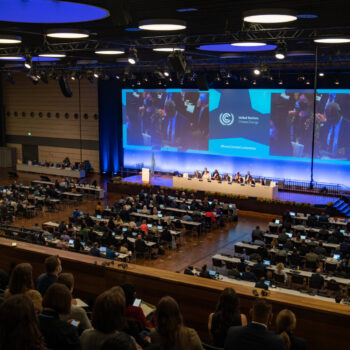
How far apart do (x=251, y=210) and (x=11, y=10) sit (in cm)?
1507

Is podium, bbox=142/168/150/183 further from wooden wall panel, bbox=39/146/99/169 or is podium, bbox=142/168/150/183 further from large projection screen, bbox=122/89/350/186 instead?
wooden wall panel, bbox=39/146/99/169

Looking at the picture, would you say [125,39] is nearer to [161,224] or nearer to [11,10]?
[11,10]

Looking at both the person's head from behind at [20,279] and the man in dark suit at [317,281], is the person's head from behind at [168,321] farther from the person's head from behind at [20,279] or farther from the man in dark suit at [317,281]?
the man in dark suit at [317,281]

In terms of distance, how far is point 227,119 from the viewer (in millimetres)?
26188

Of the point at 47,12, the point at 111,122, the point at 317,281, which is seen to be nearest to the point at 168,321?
the point at 47,12

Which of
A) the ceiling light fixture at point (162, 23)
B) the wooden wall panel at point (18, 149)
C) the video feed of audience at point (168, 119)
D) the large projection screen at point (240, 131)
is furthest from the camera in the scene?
the wooden wall panel at point (18, 149)

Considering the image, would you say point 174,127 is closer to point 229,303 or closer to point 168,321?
point 229,303

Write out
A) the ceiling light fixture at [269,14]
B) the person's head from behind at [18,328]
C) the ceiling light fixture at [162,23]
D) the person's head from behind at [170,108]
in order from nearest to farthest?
1. the person's head from behind at [18,328]
2. the ceiling light fixture at [269,14]
3. the ceiling light fixture at [162,23]
4. the person's head from behind at [170,108]

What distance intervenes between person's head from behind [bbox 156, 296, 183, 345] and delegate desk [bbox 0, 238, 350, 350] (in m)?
1.91

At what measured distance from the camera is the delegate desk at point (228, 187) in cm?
2202

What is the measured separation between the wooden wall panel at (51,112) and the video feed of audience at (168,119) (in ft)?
10.4

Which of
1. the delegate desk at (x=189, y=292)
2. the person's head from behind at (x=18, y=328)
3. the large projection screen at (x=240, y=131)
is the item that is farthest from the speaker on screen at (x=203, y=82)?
the person's head from behind at (x=18, y=328)

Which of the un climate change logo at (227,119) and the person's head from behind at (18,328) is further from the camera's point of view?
the un climate change logo at (227,119)

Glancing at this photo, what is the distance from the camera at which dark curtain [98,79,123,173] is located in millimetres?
30172
